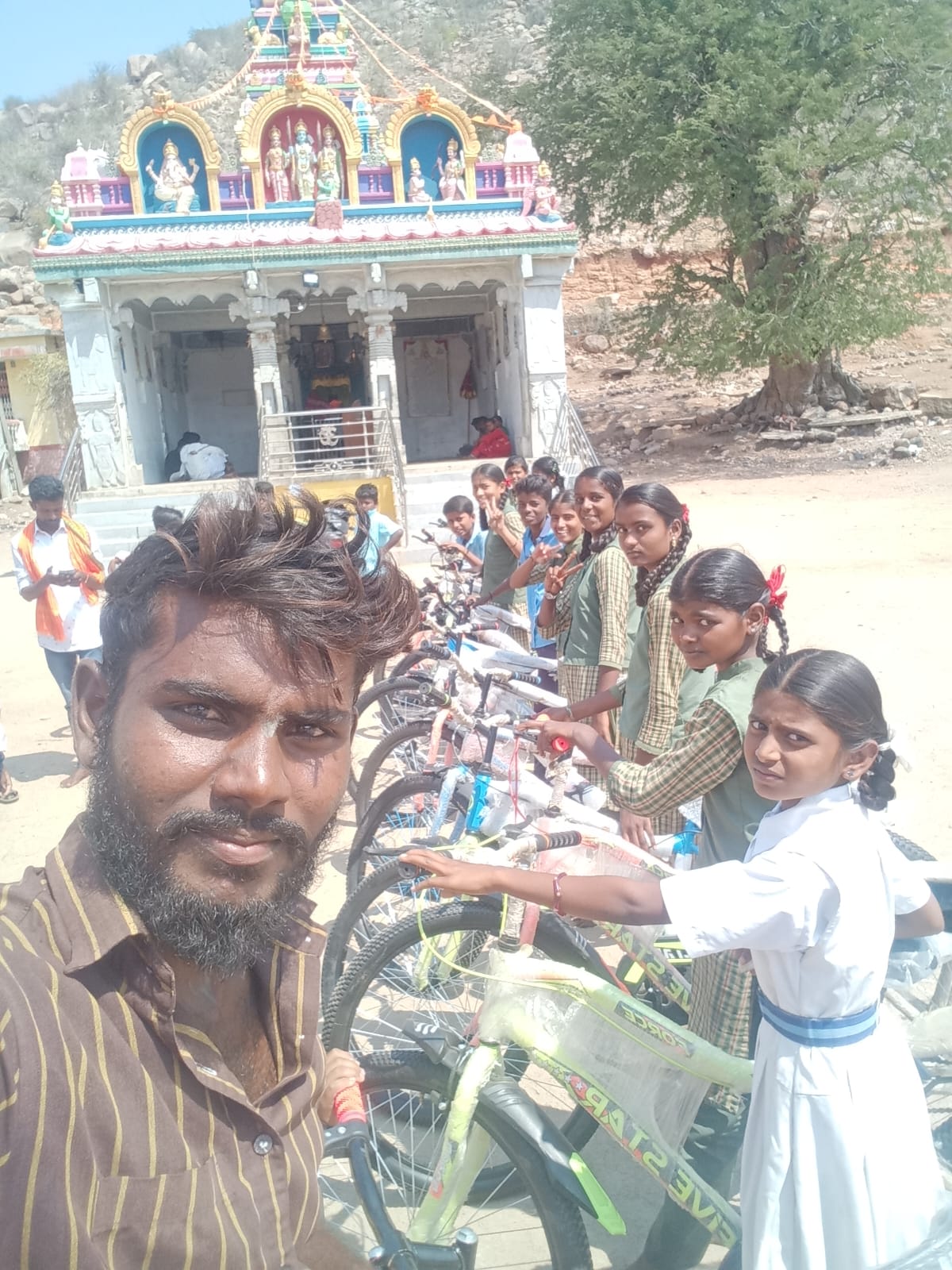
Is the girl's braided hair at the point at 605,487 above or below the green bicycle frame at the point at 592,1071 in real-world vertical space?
above

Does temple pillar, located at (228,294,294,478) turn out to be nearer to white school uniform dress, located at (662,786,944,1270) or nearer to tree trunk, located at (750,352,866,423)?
tree trunk, located at (750,352,866,423)

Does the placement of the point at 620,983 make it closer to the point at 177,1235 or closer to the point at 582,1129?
the point at 582,1129

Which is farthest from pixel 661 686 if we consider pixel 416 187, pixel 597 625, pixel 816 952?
pixel 416 187

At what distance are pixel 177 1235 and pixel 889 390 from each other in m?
22.9

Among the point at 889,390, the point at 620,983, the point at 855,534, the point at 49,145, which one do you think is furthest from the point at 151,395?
the point at 49,145

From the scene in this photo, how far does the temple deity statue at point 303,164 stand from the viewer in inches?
665

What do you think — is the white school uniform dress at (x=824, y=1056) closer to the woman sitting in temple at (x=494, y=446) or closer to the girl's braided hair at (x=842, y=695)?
the girl's braided hair at (x=842, y=695)

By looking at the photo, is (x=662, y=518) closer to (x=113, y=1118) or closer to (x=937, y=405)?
(x=113, y=1118)

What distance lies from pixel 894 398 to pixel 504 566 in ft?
59.1

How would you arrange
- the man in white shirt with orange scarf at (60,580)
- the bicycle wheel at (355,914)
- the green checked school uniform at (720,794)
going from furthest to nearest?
1. the man in white shirt with orange scarf at (60,580)
2. the bicycle wheel at (355,914)
3. the green checked school uniform at (720,794)

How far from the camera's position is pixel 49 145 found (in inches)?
1874

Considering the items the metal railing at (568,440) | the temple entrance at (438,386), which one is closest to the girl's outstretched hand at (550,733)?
the metal railing at (568,440)

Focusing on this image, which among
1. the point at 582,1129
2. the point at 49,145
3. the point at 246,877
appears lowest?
the point at 582,1129

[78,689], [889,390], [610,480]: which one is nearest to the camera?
[78,689]
